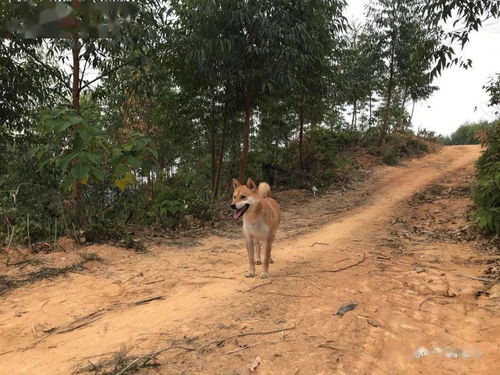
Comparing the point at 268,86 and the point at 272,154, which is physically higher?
the point at 268,86

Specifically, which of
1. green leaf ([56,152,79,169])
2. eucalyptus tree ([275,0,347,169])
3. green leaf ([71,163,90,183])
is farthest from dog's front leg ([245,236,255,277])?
eucalyptus tree ([275,0,347,169])

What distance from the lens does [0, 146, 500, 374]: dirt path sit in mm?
3367

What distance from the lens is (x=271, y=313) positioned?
4250 millimetres

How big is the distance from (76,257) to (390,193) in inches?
418

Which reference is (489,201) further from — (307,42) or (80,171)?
(80,171)

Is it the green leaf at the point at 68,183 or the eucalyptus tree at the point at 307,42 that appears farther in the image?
the eucalyptus tree at the point at 307,42

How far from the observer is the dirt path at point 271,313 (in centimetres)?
337

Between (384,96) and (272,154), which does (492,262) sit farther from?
(384,96)

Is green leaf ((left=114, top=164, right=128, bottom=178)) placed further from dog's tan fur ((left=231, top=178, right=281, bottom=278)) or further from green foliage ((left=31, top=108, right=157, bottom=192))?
dog's tan fur ((left=231, top=178, right=281, bottom=278))

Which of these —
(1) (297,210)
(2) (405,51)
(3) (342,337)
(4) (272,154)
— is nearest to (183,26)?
(1) (297,210)

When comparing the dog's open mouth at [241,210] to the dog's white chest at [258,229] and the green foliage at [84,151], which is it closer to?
the dog's white chest at [258,229]

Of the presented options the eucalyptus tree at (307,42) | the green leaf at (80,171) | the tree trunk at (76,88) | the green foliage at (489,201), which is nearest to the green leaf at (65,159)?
the green leaf at (80,171)

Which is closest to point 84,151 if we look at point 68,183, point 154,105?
point 68,183

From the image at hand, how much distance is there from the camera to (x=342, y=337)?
3.74m
